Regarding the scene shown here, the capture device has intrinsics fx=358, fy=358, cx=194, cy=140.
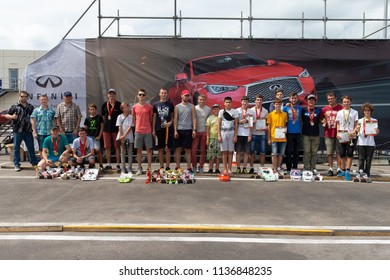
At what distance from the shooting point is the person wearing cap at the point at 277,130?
27.1 feet

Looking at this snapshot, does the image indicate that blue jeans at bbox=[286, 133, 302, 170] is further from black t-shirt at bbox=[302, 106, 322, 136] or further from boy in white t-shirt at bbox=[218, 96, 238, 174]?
boy in white t-shirt at bbox=[218, 96, 238, 174]

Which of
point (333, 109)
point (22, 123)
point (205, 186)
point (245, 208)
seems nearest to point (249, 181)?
point (205, 186)

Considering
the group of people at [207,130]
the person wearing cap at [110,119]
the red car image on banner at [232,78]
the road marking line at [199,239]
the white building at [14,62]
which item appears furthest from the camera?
the white building at [14,62]

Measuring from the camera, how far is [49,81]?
10.2 m

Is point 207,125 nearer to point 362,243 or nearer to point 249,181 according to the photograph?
point 249,181

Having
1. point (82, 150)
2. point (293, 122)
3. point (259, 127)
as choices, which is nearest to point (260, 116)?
point (259, 127)

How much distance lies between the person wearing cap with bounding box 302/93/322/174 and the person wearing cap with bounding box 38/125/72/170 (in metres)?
5.61

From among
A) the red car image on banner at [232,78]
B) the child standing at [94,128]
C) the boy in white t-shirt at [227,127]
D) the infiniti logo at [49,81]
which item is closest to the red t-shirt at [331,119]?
the red car image on banner at [232,78]

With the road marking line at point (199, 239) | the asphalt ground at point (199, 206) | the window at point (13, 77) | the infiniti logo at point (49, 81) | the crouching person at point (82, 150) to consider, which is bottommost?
the road marking line at point (199, 239)

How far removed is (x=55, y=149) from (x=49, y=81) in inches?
112

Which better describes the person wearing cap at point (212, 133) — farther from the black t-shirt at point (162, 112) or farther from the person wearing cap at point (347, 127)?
the person wearing cap at point (347, 127)

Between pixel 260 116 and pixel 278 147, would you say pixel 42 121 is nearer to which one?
pixel 260 116

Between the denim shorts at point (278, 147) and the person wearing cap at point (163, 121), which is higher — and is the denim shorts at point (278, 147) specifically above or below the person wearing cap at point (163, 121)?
below

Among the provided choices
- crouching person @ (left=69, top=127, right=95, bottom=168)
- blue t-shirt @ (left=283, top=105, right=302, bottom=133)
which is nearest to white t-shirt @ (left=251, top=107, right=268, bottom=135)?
blue t-shirt @ (left=283, top=105, right=302, bottom=133)
